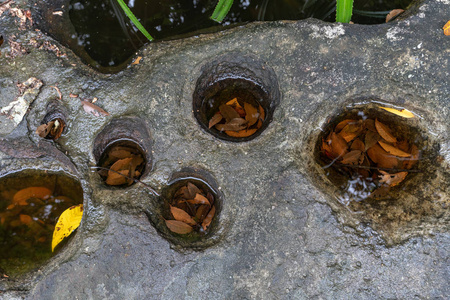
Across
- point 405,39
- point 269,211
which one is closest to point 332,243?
point 269,211

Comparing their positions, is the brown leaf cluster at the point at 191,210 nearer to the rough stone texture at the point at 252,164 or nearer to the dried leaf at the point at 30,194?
the rough stone texture at the point at 252,164

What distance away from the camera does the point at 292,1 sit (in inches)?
99.7

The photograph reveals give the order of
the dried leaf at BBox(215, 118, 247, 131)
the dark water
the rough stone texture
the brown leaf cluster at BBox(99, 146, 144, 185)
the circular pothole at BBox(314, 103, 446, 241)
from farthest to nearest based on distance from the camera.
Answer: the dark water → the dried leaf at BBox(215, 118, 247, 131) → the brown leaf cluster at BBox(99, 146, 144, 185) → the circular pothole at BBox(314, 103, 446, 241) → the rough stone texture

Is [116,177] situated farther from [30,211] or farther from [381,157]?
[381,157]

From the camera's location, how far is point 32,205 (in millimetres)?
2297

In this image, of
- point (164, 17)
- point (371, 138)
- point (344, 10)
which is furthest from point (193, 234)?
point (344, 10)

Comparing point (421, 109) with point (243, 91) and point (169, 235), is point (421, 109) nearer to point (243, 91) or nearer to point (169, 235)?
point (243, 91)

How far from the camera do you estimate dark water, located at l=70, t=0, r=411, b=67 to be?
247cm

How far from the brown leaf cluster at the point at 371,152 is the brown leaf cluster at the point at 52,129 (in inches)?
67.5

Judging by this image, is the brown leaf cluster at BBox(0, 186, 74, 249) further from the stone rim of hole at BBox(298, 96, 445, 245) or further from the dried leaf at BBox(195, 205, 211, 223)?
the stone rim of hole at BBox(298, 96, 445, 245)

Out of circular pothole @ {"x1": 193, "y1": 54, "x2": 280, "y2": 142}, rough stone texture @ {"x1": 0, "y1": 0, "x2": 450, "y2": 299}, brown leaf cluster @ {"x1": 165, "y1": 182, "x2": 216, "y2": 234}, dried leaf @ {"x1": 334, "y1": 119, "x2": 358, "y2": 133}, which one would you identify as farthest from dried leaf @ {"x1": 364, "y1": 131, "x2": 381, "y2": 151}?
brown leaf cluster @ {"x1": 165, "y1": 182, "x2": 216, "y2": 234}

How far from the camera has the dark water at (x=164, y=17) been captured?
2.47 metres

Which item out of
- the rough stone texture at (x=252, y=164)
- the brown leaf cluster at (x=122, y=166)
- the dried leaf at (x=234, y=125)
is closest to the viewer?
the rough stone texture at (x=252, y=164)

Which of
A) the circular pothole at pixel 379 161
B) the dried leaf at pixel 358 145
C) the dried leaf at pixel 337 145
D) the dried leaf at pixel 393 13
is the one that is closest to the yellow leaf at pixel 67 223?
the circular pothole at pixel 379 161
